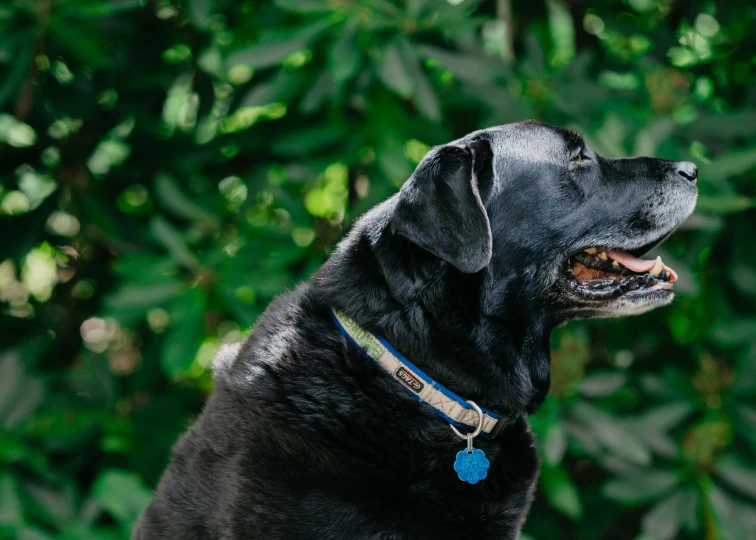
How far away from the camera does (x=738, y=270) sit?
401 cm

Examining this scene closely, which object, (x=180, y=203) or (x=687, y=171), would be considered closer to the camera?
(x=687, y=171)

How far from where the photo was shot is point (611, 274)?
2.64 metres

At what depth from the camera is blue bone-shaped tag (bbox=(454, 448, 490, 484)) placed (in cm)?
220

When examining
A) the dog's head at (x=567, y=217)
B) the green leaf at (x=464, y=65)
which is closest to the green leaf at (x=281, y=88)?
the green leaf at (x=464, y=65)

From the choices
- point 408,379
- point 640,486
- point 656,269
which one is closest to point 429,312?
point 408,379

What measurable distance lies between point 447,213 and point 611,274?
0.67 metres

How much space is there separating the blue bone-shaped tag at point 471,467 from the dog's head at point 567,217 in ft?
1.37

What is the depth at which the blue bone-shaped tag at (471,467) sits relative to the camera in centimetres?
220

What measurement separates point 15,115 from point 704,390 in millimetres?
3334

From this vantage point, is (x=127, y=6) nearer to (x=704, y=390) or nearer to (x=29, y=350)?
(x=29, y=350)

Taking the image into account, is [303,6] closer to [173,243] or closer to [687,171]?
[173,243]

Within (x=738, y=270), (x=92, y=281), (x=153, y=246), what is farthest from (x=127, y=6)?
(x=738, y=270)

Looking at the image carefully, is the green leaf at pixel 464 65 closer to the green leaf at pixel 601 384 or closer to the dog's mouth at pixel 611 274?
the dog's mouth at pixel 611 274

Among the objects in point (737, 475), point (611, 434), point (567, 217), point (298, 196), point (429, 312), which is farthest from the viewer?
point (298, 196)
